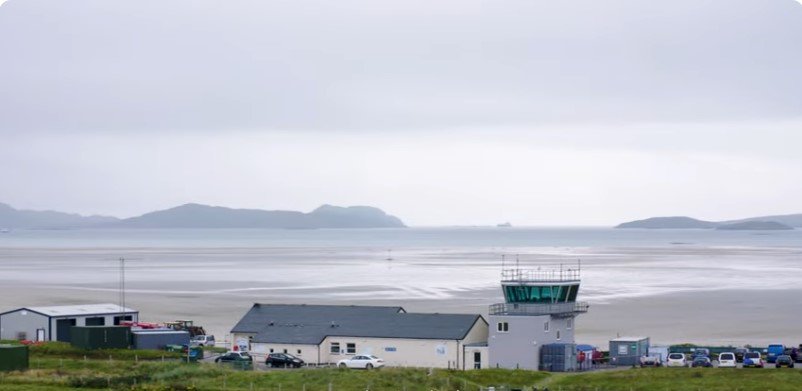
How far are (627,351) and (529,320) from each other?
5048 mm

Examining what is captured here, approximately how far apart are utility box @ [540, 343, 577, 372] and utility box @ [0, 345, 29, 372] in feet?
62.5

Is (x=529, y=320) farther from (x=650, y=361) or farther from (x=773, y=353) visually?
(x=773, y=353)

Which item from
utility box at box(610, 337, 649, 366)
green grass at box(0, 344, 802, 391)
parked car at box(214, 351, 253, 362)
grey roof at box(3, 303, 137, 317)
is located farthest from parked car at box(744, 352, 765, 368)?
grey roof at box(3, 303, 137, 317)

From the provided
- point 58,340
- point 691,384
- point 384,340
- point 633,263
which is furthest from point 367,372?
point 633,263

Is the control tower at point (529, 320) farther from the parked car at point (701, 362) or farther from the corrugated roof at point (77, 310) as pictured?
the corrugated roof at point (77, 310)

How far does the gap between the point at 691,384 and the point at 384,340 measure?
1307 centimetres

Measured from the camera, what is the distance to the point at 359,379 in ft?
136

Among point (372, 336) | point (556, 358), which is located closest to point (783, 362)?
point (556, 358)

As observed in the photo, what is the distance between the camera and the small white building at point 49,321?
187 feet

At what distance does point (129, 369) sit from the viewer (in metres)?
44.9

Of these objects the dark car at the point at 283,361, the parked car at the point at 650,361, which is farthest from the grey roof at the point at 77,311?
the parked car at the point at 650,361

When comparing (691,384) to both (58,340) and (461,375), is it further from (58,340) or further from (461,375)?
(58,340)

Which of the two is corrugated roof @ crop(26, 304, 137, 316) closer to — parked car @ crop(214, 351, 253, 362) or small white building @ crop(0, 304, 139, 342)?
small white building @ crop(0, 304, 139, 342)

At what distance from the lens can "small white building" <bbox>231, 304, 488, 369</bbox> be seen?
48906 mm
